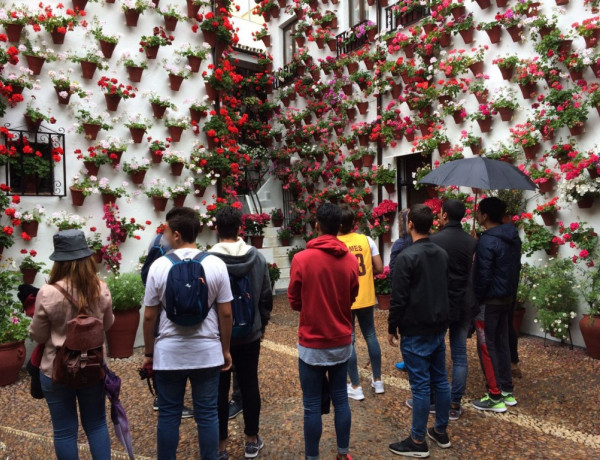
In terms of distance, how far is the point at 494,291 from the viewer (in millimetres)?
3873

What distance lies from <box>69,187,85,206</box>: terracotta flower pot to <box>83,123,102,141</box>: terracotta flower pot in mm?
802

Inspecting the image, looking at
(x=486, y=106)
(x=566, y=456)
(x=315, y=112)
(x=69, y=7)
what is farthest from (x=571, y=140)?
(x=69, y=7)

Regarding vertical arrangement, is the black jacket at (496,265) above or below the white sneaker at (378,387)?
above

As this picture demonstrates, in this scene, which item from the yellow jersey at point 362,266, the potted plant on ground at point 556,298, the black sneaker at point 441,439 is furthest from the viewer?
the potted plant on ground at point 556,298

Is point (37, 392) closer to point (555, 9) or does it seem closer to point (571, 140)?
point (571, 140)

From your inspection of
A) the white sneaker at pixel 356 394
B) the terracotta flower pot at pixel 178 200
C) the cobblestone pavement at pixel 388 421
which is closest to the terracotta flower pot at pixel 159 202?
the terracotta flower pot at pixel 178 200

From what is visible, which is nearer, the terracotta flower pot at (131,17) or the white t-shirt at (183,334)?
the white t-shirt at (183,334)

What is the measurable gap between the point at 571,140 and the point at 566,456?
4.16 meters

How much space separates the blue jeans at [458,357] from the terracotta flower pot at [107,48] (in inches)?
234

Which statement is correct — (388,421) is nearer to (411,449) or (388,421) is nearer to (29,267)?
(411,449)

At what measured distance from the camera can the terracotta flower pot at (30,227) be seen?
5.73 meters

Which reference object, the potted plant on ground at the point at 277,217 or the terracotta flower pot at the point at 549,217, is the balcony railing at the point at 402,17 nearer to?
the terracotta flower pot at the point at 549,217

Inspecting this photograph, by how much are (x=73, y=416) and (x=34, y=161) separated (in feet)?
14.2

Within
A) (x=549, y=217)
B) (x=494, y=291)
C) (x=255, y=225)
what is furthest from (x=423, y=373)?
(x=255, y=225)
